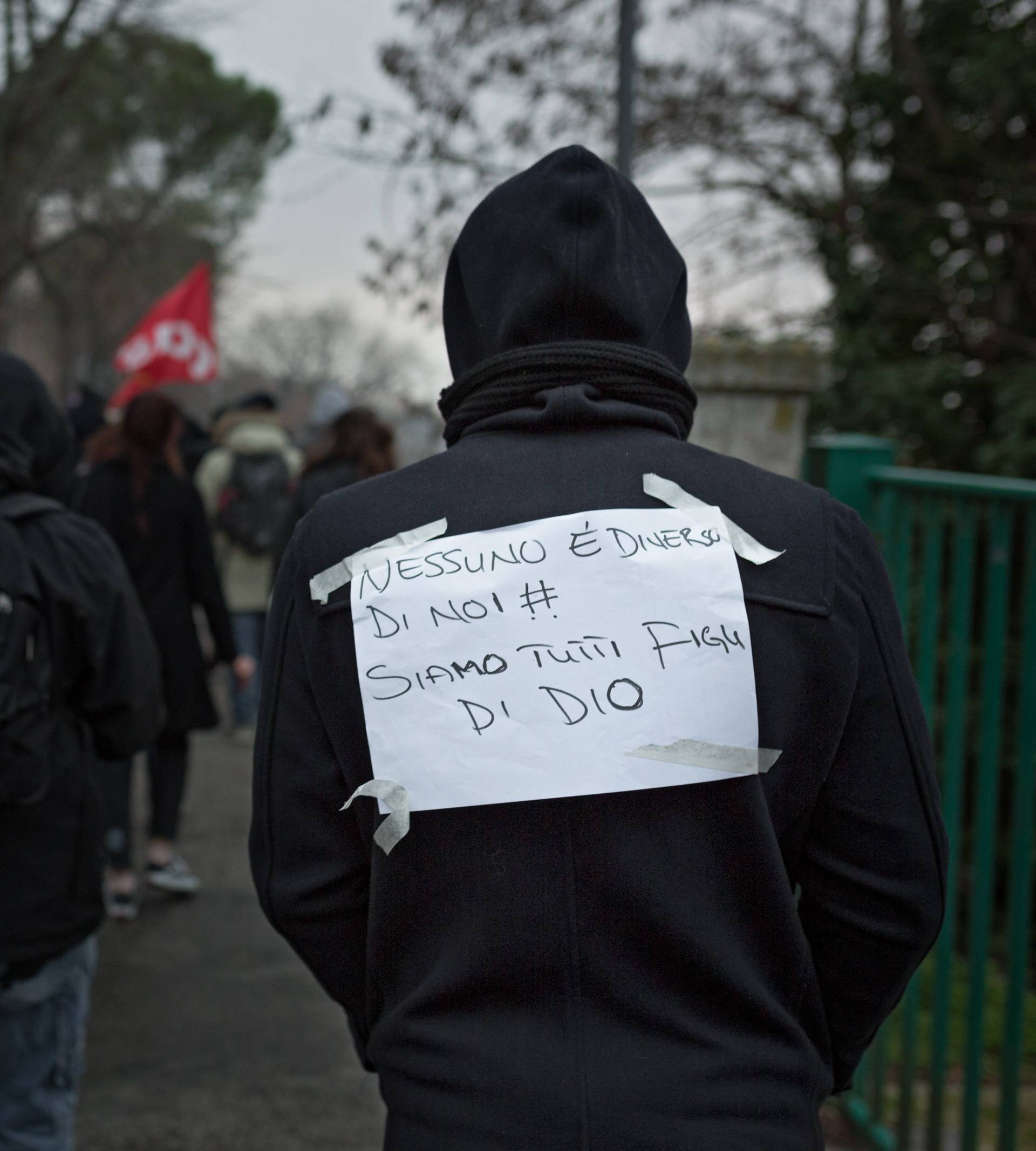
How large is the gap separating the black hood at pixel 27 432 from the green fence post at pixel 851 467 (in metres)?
1.67

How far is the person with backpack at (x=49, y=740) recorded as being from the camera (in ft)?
7.74

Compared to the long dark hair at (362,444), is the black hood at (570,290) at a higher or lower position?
lower

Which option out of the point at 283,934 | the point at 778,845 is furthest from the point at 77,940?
the point at 778,845

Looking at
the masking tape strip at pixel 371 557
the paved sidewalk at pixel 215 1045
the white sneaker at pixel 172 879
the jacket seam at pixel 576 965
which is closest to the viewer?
the jacket seam at pixel 576 965

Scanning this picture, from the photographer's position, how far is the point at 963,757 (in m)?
2.81

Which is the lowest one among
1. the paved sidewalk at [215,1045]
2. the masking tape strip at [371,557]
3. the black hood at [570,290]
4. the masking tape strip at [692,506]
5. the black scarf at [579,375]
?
the paved sidewalk at [215,1045]

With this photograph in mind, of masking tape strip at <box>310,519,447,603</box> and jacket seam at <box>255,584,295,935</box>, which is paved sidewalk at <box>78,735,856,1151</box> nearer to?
jacket seam at <box>255,584,295,935</box>

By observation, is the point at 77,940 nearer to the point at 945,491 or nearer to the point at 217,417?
the point at 945,491

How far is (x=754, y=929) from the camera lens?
1333 millimetres

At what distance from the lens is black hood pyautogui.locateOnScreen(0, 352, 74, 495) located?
248 cm

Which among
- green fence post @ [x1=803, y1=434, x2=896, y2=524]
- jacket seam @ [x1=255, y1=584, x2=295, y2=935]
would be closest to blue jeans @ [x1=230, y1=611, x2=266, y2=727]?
green fence post @ [x1=803, y1=434, x2=896, y2=524]

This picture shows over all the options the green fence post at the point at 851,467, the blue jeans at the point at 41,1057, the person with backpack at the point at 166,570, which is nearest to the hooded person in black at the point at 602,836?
the blue jeans at the point at 41,1057

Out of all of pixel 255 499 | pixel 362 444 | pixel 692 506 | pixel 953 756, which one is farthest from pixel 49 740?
pixel 255 499

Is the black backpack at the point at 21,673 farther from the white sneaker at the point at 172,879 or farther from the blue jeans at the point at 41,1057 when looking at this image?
the white sneaker at the point at 172,879
